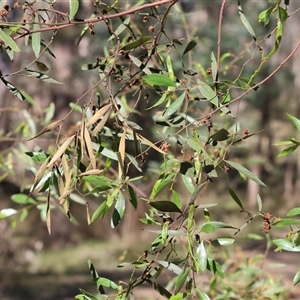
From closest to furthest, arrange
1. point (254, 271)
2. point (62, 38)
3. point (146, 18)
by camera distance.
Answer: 1. point (146, 18)
2. point (254, 271)
3. point (62, 38)

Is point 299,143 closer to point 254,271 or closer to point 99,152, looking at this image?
point 99,152

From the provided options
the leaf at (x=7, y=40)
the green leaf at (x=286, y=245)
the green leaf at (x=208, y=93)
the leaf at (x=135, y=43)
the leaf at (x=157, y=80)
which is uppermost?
the leaf at (x=7, y=40)

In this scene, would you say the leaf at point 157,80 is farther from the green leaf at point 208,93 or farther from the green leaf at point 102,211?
the green leaf at point 102,211

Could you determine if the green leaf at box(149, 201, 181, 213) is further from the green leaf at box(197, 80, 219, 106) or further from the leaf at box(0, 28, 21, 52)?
the leaf at box(0, 28, 21, 52)

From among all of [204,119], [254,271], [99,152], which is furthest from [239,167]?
[254,271]

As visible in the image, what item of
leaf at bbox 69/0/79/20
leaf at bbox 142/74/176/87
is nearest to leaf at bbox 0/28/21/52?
leaf at bbox 69/0/79/20

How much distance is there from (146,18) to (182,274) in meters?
0.47

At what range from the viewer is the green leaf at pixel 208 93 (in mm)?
1012

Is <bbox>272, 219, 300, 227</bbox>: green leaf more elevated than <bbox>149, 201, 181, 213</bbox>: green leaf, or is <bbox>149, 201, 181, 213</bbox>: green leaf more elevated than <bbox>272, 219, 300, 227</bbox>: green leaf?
<bbox>149, 201, 181, 213</bbox>: green leaf

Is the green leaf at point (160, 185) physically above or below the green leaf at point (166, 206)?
above

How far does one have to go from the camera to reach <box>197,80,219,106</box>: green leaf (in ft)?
3.32

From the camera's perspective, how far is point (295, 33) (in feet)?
48.3

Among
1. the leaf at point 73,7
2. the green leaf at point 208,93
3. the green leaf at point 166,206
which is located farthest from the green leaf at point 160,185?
the leaf at point 73,7

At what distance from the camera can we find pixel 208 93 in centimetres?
102
